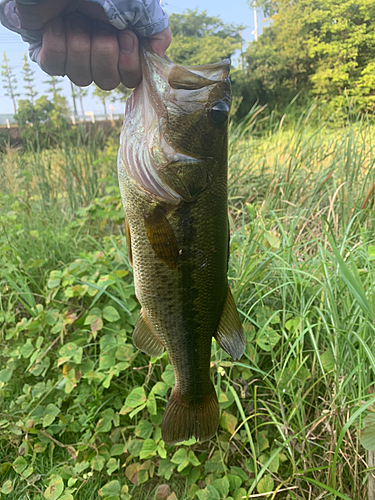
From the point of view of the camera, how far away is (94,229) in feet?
10.6

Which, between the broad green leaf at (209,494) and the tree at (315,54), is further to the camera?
the tree at (315,54)

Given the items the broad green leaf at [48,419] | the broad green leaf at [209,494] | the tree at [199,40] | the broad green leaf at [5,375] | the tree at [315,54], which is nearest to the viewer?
the broad green leaf at [209,494]

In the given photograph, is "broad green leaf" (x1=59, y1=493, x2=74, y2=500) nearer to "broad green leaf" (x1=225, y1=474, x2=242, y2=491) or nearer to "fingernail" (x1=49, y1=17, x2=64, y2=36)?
"broad green leaf" (x1=225, y1=474, x2=242, y2=491)

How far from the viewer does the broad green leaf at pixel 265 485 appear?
1523 millimetres

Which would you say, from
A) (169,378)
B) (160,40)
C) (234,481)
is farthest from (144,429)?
(160,40)

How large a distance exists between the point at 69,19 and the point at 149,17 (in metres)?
0.25

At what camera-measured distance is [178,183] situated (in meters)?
0.98

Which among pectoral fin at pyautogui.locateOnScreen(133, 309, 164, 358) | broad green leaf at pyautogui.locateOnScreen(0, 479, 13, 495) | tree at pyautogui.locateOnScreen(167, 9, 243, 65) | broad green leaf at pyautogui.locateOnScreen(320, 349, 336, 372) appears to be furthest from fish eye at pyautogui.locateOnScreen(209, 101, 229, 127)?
tree at pyautogui.locateOnScreen(167, 9, 243, 65)

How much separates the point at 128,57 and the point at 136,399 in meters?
1.63

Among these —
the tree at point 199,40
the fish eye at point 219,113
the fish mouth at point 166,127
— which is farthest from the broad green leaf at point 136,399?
the tree at point 199,40

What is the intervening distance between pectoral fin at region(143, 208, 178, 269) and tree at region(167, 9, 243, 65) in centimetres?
2343

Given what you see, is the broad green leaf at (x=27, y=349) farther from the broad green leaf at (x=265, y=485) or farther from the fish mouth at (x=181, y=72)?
the fish mouth at (x=181, y=72)

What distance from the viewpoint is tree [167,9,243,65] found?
78.1 feet

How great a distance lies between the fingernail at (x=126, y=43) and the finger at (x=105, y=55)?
0.05 feet
